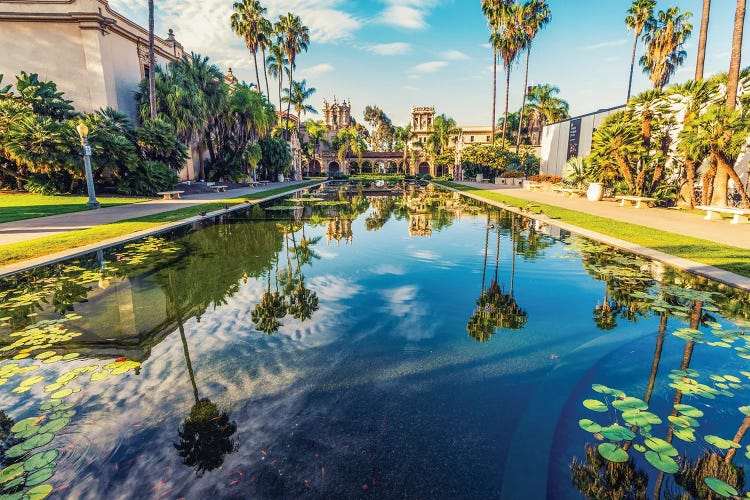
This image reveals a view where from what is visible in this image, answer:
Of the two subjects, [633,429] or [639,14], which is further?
[639,14]

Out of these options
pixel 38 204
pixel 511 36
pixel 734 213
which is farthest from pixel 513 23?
pixel 38 204

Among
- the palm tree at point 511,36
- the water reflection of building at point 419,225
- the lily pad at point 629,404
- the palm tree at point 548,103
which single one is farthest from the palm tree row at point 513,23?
the lily pad at point 629,404

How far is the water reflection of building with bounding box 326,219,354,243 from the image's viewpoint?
1155 centimetres

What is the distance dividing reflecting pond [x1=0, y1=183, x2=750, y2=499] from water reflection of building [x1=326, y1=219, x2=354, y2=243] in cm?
398

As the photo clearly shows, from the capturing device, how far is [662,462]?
2564 mm

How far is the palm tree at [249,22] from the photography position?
39.7m

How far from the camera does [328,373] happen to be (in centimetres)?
389

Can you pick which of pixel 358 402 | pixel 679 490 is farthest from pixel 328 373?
pixel 679 490

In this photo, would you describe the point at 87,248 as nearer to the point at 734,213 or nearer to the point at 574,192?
the point at 734,213

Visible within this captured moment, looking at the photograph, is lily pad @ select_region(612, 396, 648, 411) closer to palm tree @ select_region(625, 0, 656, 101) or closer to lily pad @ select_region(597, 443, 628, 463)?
lily pad @ select_region(597, 443, 628, 463)

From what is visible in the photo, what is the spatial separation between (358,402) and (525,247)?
26.2ft

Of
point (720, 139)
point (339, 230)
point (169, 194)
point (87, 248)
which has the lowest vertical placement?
point (339, 230)

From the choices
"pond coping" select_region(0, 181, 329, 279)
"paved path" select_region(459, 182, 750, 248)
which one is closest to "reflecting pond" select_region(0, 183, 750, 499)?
"pond coping" select_region(0, 181, 329, 279)

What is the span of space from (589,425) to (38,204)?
23.9 meters
